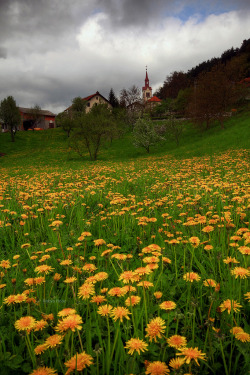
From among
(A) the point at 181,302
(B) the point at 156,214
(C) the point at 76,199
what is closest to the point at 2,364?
(A) the point at 181,302

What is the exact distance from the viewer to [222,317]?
5.33 feet

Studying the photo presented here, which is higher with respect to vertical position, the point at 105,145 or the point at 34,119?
the point at 34,119

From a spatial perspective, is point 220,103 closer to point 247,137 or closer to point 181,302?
point 247,137

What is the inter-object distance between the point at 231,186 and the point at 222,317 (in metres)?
3.70

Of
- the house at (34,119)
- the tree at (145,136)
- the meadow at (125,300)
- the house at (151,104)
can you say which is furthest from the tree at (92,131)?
the house at (151,104)

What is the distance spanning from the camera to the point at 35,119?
65562 mm

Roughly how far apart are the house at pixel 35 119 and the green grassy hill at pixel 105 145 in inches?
539

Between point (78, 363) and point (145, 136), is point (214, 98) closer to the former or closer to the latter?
point (145, 136)

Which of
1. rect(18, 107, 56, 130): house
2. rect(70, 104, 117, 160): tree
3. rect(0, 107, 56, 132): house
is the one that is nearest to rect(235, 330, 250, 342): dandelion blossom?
rect(70, 104, 117, 160): tree

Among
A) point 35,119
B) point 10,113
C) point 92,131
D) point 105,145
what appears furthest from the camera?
point 35,119

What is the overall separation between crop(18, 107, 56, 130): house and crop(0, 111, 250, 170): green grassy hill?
44.9ft

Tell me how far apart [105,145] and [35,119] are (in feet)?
158

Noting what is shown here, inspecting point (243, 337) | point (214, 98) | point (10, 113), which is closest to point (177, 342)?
point (243, 337)

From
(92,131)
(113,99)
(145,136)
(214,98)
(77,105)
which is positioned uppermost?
(113,99)
